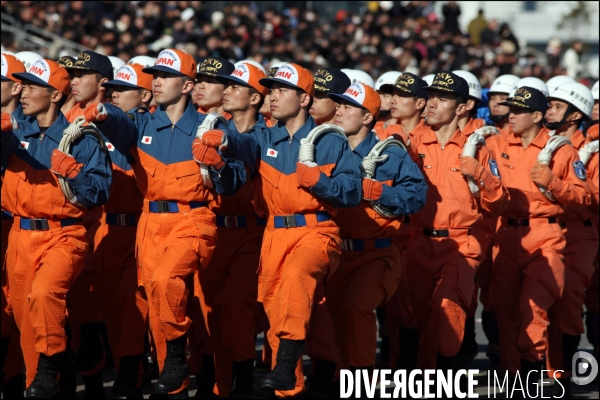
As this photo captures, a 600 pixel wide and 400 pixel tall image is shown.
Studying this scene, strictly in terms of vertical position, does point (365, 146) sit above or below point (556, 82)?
below

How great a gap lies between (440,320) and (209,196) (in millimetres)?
2153

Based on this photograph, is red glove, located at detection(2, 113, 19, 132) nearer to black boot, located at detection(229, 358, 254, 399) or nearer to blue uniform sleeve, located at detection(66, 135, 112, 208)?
blue uniform sleeve, located at detection(66, 135, 112, 208)

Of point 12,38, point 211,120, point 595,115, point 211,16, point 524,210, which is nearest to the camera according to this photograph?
point 211,120

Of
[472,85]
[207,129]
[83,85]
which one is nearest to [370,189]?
[207,129]

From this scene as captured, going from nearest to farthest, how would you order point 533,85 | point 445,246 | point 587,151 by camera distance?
point 445,246, point 533,85, point 587,151

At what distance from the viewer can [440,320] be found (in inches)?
385

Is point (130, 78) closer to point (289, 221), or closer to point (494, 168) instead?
point (289, 221)

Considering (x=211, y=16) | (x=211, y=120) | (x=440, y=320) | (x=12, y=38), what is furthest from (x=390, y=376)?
(x=211, y=16)

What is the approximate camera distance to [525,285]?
10.4m

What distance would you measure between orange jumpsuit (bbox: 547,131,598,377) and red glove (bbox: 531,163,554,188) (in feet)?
2.79

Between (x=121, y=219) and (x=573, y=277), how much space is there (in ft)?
13.8

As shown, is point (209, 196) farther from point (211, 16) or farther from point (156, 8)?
point (211, 16)

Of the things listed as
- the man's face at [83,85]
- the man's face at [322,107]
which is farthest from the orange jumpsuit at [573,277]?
the man's face at [83,85]

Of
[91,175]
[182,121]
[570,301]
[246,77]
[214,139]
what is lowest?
[570,301]
